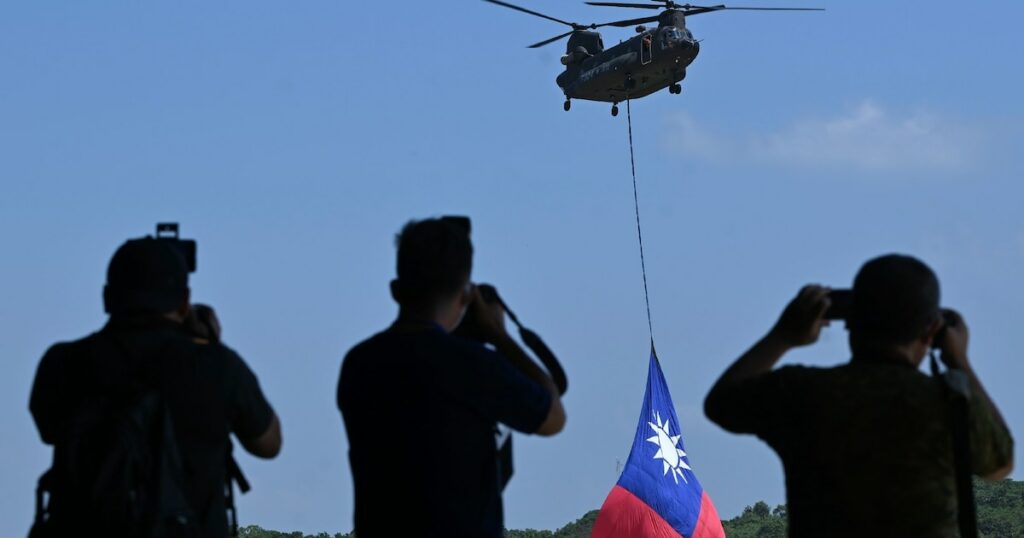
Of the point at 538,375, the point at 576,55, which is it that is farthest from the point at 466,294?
the point at 576,55

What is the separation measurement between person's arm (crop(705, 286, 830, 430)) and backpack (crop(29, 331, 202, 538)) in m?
1.53

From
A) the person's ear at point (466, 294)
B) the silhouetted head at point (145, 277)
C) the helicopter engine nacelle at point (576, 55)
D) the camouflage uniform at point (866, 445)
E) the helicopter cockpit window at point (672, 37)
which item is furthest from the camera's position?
the helicopter engine nacelle at point (576, 55)

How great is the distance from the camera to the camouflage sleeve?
527 centimetres

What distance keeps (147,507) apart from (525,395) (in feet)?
3.70

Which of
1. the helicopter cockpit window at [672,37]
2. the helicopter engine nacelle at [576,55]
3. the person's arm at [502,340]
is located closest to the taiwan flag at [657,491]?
the helicopter cockpit window at [672,37]

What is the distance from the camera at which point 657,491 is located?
34.8m

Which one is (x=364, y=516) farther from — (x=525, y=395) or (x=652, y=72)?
(x=652, y=72)

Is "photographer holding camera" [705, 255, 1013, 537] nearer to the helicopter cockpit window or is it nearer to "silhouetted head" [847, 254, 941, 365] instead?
"silhouetted head" [847, 254, 941, 365]

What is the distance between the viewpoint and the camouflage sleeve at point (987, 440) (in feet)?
17.3

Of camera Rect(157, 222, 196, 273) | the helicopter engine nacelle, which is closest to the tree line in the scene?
the helicopter engine nacelle

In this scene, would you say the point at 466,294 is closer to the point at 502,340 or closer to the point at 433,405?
the point at 502,340

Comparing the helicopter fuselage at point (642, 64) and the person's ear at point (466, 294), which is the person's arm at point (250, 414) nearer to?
the person's ear at point (466, 294)

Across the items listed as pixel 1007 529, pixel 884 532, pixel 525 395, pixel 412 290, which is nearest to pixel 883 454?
pixel 884 532

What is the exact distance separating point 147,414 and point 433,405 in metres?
A: 0.84
